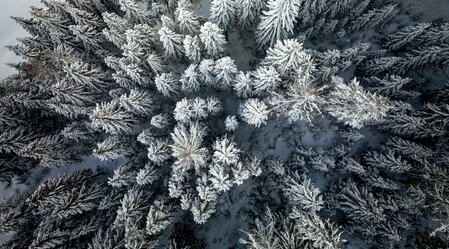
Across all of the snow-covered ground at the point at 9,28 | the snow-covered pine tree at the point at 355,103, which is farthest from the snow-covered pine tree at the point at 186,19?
the snow-covered ground at the point at 9,28

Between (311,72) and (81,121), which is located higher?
(81,121)

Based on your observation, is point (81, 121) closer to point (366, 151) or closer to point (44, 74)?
point (44, 74)

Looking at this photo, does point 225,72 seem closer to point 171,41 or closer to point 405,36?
point 171,41

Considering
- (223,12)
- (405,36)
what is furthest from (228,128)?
(405,36)

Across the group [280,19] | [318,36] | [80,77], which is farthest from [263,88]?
[80,77]

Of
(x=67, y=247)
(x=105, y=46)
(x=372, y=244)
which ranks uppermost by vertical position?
(x=105, y=46)

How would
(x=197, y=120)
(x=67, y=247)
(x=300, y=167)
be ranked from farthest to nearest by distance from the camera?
(x=300, y=167), (x=197, y=120), (x=67, y=247)
